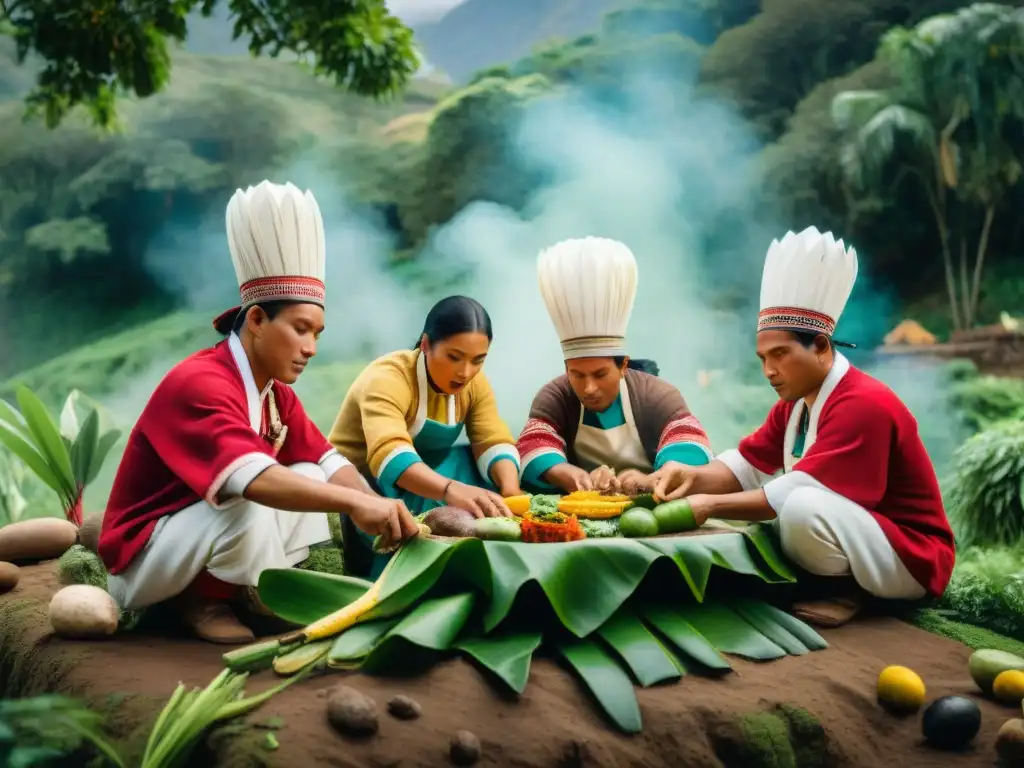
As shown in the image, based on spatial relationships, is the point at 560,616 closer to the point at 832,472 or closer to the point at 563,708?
the point at 563,708

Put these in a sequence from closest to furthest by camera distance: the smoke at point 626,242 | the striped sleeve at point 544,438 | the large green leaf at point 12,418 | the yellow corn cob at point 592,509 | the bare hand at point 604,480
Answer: the yellow corn cob at point 592,509
the bare hand at point 604,480
the striped sleeve at point 544,438
the large green leaf at point 12,418
the smoke at point 626,242

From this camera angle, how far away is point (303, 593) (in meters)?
Answer: 3.03

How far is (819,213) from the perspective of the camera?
960 cm

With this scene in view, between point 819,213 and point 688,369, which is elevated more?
point 819,213

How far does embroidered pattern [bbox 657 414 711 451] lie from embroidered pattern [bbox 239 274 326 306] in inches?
66.2

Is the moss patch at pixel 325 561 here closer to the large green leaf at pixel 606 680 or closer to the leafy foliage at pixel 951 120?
the large green leaf at pixel 606 680

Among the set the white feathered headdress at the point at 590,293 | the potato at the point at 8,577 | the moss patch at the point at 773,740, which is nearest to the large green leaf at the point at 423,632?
the moss patch at the point at 773,740

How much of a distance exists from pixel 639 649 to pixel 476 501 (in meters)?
0.91

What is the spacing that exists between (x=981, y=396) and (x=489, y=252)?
4455mm

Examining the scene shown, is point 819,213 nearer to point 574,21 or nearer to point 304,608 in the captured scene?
point 574,21

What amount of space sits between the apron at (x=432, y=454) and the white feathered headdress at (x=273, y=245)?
87cm

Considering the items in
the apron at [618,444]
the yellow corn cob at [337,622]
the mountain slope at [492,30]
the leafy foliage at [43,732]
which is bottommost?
the leafy foliage at [43,732]

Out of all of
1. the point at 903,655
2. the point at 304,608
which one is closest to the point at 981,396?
the point at 903,655

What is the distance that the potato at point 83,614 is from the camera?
10.2 feet
